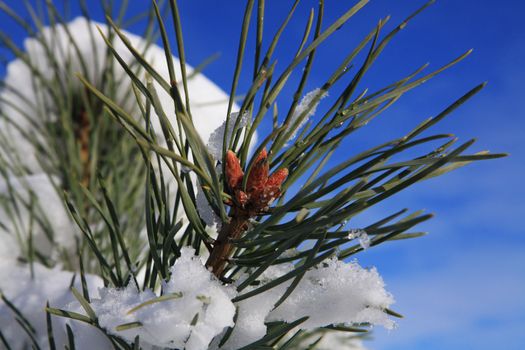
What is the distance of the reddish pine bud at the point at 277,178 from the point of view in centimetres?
45

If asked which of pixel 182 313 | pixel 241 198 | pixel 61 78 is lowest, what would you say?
pixel 182 313

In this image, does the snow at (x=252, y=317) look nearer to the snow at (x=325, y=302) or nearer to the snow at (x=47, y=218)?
the snow at (x=325, y=302)

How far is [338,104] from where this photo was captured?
1.48ft

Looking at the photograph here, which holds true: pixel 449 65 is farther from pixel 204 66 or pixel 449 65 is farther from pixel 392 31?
pixel 204 66

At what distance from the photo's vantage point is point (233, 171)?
0.45m

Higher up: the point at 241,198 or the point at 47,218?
the point at 47,218

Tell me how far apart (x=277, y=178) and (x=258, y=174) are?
2cm

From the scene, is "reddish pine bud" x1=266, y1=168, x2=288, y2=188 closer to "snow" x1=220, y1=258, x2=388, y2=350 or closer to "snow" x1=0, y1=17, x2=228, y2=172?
"snow" x1=220, y1=258, x2=388, y2=350

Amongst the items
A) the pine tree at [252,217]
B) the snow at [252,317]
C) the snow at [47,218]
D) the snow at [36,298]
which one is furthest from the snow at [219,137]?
the snow at [47,218]

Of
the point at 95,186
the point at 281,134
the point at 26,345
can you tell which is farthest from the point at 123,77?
the point at 281,134

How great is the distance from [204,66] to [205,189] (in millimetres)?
765

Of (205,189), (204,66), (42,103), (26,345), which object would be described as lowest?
(26,345)

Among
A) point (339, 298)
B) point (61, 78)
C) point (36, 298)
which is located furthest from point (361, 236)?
point (61, 78)

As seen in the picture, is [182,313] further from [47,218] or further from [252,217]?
[47,218]
